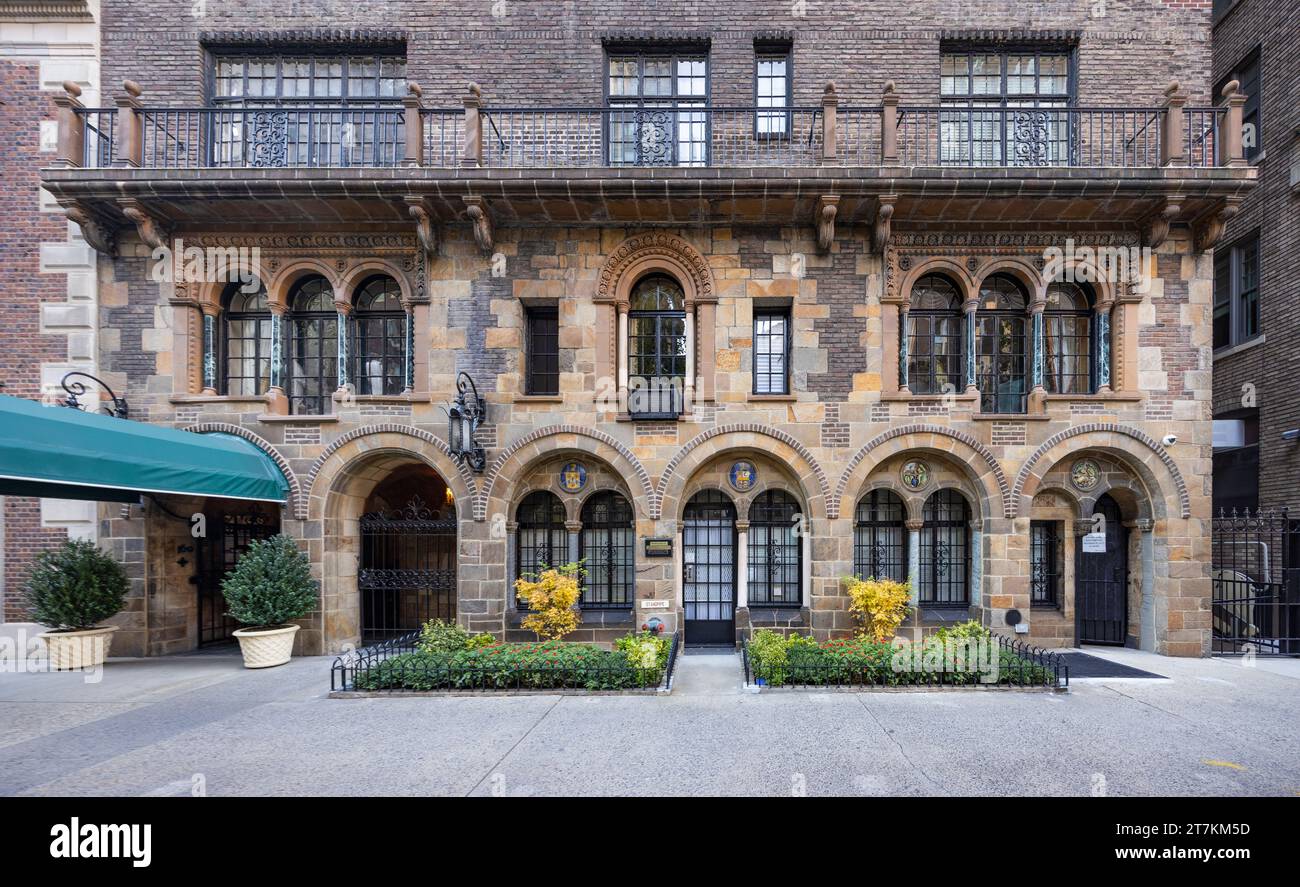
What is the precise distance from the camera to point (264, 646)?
962 cm

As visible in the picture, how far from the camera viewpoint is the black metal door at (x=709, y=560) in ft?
36.5

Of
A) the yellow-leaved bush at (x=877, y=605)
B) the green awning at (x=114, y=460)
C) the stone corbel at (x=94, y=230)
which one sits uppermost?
the stone corbel at (x=94, y=230)

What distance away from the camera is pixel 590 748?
6215 millimetres

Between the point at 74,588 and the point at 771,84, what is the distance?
15439 mm

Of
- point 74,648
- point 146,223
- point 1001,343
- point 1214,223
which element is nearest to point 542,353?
point 146,223

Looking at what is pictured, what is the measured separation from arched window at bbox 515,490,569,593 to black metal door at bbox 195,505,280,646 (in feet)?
17.5

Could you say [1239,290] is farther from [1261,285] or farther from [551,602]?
[551,602]

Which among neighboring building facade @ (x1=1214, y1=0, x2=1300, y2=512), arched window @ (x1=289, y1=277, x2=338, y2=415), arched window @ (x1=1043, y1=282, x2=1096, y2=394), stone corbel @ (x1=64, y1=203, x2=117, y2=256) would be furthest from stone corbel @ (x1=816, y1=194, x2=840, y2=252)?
stone corbel @ (x1=64, y1=203, x2=117, y2=256)

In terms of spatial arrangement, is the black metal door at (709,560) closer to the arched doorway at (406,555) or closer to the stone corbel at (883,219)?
the arched doorway at (406,555)

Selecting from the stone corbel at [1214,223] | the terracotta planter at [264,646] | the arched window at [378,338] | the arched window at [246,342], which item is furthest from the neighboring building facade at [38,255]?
the stone corbel at [1214,223]

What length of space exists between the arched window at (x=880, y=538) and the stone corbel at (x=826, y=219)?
16.0 ft

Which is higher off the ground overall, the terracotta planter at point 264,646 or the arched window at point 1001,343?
the arched window at point 1001,343

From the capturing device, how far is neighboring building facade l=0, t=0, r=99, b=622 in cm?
1034

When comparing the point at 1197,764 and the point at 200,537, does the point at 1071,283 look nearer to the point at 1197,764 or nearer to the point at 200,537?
the point at 1197,764
